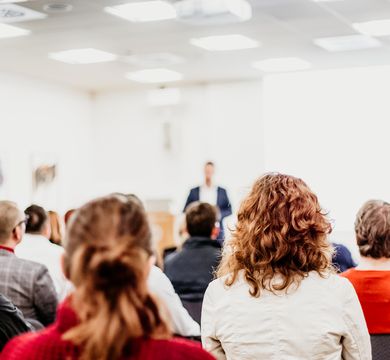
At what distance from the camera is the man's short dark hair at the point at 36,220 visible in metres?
4.75

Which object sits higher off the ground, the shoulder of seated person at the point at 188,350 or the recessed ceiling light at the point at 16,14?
the recessed ceiling light at the point at 16,14

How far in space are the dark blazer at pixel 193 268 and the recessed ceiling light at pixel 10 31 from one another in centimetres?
358

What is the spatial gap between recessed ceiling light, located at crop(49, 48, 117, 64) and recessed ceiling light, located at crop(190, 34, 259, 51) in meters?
1.17

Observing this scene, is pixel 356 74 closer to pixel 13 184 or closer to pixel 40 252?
pixel 13 184

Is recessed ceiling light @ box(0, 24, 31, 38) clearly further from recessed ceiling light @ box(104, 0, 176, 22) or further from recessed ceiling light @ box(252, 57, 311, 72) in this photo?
recessed ceiling light @ box(252, 57, 311, 72)

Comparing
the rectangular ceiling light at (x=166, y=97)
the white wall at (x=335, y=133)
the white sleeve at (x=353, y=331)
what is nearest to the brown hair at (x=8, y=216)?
the white sleeve at (x=353, y=331)

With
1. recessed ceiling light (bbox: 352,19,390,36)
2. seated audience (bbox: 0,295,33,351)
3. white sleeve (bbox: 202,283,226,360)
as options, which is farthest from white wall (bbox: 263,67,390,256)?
white sleeve (bbox: 202,283,226,360)

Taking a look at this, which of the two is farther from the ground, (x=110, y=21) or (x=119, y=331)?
(x=110, y=21)

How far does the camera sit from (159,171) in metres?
11.9

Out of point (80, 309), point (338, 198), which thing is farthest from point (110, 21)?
point (80, 309)

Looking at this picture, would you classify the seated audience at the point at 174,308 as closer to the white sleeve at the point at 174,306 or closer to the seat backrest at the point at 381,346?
the white sleeve at the point at 174,306

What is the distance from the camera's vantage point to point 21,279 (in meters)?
3.91

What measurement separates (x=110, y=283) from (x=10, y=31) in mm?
6689

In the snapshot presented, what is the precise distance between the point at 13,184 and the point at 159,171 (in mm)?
2352
